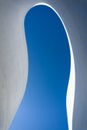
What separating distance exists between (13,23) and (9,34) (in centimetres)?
14

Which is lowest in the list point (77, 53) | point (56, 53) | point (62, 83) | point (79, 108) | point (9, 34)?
point (79, 108)

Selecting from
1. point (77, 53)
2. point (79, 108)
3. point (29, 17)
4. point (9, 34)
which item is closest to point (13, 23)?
point (9, 34)

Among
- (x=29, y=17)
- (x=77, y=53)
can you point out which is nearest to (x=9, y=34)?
(x=77, y=53)

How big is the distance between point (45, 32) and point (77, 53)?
1.45 meters

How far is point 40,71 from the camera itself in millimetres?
4129

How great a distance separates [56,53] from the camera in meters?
4.17

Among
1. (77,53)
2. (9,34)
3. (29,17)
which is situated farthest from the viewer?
(29,17)

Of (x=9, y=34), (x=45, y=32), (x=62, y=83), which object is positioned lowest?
(x=9, y=34)

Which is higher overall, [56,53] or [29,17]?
[29,17]

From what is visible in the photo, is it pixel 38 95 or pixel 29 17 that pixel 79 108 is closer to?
pixel 38 95

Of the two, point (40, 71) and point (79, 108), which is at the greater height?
point (40, 71)

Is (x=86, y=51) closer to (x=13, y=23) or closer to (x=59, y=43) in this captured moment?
(x=13, y=23)

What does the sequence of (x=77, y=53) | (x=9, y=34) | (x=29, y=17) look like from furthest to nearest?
(x=29, y=17), (x=77, y=53), (x=9, y=34)

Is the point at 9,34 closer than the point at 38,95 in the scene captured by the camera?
Yes
